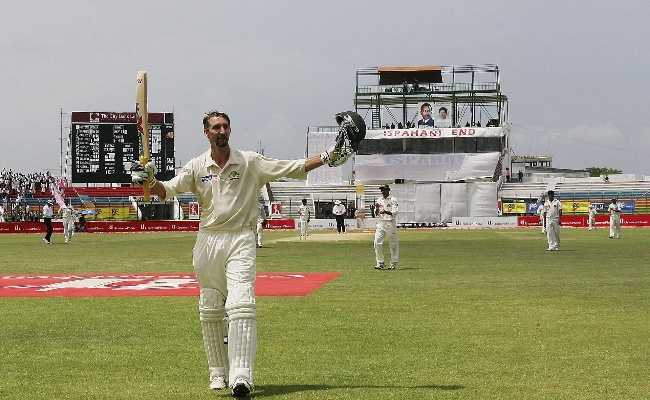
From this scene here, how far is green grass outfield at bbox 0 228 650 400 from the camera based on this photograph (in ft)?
24.0

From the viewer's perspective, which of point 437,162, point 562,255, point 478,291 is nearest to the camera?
point 478,291

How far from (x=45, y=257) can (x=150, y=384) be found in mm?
23089

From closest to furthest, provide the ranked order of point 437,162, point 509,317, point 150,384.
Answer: point 150,384 → point 509,317 → point 437,162

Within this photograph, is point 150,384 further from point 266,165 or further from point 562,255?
point 562,255

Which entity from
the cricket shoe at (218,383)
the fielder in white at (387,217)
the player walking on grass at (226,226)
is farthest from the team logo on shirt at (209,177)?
the fielder in white at (387,217)

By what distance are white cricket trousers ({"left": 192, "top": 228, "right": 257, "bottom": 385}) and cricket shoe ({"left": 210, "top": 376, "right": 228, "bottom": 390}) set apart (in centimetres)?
26

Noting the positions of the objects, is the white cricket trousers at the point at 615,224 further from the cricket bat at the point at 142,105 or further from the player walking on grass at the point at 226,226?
the player walking on grass at the point at 226,226

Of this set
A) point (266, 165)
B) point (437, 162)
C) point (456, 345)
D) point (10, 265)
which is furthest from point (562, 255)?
point (437, 162)

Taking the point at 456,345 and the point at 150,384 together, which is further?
the point at 456,345

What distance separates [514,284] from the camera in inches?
677

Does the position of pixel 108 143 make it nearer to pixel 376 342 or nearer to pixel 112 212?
pixel 112 212

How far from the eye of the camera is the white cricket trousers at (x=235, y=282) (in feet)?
23.1

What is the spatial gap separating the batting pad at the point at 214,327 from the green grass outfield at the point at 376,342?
25 centimetres

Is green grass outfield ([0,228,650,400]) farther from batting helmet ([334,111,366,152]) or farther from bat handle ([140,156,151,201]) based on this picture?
batting helmet ([334,111,366,152])
